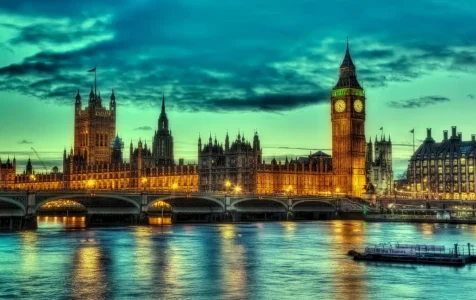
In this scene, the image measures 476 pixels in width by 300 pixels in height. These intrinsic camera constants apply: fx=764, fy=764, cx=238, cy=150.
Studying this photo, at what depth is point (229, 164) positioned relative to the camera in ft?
591

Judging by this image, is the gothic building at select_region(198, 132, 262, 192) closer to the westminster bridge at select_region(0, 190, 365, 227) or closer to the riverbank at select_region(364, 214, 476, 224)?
the westminster bridge at select_region(0, 190, 365, 227)

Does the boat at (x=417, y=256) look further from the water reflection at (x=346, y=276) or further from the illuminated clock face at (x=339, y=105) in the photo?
the illuminated clock face at (x=339, y=105)

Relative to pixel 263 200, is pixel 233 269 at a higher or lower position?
lower

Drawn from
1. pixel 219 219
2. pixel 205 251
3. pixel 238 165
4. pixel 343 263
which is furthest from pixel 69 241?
pixel 238 165

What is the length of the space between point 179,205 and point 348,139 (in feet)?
196

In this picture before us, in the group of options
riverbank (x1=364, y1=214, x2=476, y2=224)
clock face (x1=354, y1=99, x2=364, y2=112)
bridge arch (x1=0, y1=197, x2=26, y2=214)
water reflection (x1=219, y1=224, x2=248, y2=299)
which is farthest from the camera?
clock face (x1=354, y1=99, x2=364, y2=112)

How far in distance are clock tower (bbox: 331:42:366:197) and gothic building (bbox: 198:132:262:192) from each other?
26163 mm

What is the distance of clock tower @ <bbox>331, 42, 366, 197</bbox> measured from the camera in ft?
634

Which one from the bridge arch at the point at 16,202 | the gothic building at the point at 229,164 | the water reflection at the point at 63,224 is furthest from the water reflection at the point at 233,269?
the gothic building at the point at 229,164

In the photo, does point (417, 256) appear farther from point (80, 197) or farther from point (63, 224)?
point (63, 224)

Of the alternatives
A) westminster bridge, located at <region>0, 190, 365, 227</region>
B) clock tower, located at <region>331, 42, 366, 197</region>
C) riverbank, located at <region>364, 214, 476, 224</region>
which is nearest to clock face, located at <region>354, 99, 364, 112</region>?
clock tower, located at <region>331, 42, 366, 197</region>

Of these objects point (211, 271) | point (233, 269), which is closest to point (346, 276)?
point (233, 269)

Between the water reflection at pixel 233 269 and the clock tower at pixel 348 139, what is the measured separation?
10490 centimetres

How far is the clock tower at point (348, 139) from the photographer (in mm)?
193250
